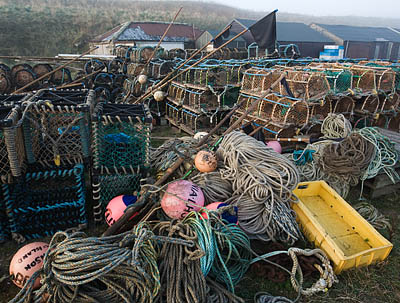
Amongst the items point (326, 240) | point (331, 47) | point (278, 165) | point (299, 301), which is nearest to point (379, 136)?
point (278, 165)

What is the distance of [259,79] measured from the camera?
6387 millimetres

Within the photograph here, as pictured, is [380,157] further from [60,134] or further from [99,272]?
[60,134]

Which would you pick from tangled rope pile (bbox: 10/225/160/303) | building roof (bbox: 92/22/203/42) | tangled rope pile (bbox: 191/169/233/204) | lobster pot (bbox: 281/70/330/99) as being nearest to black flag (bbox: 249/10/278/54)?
lobster pot (bbox: 281/70/330/99)

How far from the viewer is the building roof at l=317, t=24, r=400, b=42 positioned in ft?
90.6

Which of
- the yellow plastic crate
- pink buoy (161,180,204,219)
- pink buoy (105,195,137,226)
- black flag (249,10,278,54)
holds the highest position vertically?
black flag (249,10,278,54)

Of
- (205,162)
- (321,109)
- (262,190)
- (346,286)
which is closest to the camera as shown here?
(346,286)

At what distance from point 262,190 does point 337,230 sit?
101cm

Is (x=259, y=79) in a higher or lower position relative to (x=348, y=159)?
higher

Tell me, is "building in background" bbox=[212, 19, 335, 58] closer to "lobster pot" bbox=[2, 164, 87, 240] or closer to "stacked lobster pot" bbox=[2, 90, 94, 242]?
"stacked lobster pot" bbox=[2, 90, 94, 242]

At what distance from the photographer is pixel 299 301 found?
2.54 meters

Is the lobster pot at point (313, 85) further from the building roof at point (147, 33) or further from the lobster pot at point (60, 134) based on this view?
the building roof at point (147, 33)

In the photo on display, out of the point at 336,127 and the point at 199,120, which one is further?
the point at 199,120

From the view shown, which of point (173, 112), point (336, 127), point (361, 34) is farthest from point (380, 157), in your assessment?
point (361, 34)

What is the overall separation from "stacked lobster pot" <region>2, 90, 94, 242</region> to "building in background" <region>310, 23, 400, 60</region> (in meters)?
29.3
